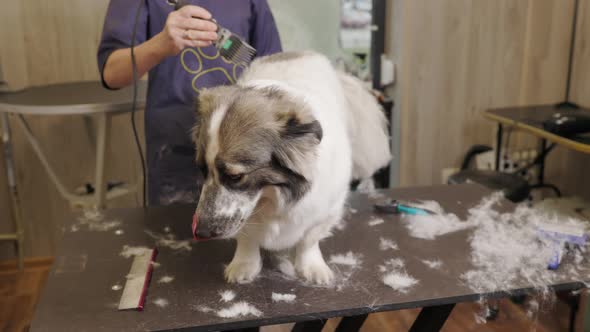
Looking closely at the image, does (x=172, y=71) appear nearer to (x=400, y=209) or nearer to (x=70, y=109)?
(x=70, y=109)

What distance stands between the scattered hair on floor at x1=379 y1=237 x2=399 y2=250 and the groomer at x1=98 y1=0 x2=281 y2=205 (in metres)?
0.55

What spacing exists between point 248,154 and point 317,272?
33 centimetres

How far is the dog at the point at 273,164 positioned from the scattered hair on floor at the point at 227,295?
0.15 feet

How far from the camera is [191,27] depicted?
46.7 inches

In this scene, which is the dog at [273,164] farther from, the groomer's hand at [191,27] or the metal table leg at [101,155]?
the metal table leg at [101,155]

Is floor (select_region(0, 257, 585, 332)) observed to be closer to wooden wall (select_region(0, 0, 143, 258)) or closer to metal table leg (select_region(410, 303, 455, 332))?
wooden wall (select_region(0, 0, 143, 258))

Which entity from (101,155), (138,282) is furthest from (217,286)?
(101,155)

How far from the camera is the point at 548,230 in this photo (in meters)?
1.32

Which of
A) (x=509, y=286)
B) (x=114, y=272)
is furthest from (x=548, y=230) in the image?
(x=114, y=272)

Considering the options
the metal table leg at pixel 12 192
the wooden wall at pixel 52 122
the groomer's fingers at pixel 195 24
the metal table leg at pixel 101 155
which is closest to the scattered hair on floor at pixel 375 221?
the groomer's fingers at pixel 195 24

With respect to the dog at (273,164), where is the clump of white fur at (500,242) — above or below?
below

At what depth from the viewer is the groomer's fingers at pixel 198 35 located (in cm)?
118

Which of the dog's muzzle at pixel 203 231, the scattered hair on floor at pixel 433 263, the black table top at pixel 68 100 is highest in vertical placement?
the black table top at pixel 68 100

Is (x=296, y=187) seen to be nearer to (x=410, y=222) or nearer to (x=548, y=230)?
(x=410, y=222)
